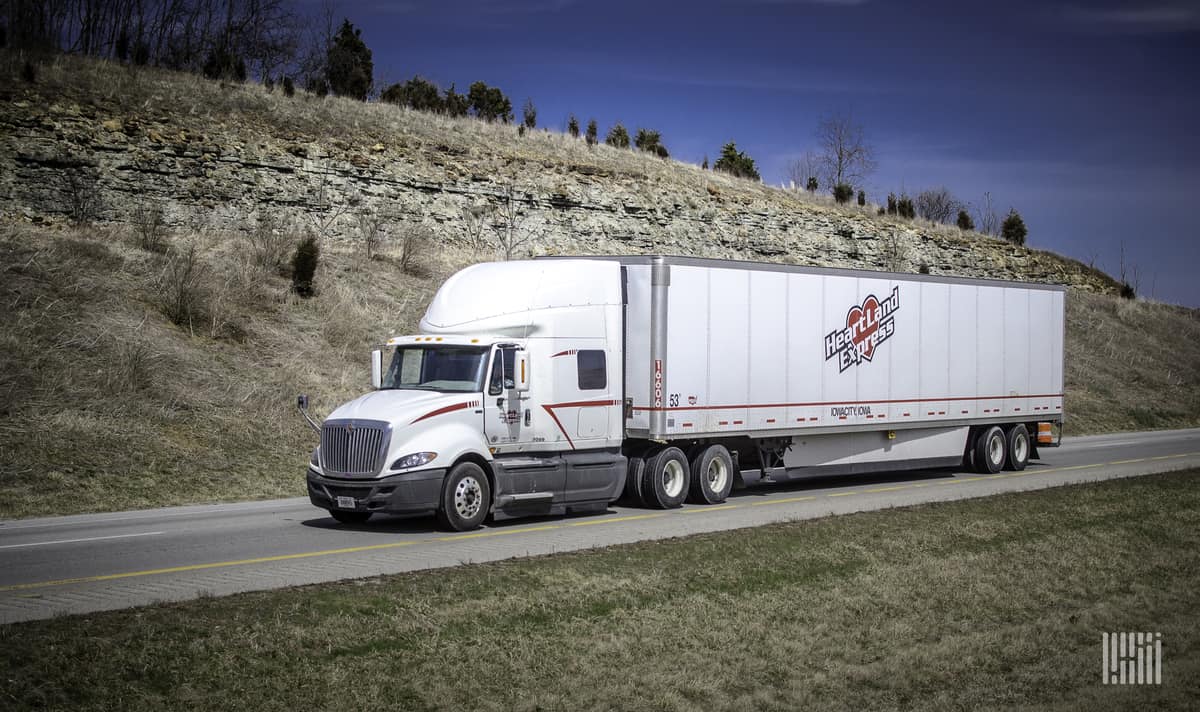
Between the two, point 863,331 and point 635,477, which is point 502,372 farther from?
point 863,331

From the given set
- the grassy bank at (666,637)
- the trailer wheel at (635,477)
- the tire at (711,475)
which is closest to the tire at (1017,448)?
the tire at (711,475)

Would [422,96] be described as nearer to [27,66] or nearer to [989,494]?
[27,66]

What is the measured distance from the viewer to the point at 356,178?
43375 mm

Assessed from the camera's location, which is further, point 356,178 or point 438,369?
point 356,178

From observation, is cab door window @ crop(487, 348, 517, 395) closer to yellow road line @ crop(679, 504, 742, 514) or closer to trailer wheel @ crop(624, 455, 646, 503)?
trailer wheel @ crop(624, 455, 646, 503)

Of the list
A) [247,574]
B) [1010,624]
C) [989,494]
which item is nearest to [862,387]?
[989,494]

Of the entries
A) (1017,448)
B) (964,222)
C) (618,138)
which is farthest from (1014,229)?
(1017,448)

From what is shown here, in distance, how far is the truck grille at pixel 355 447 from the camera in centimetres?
1472

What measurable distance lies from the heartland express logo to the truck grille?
31.2 ft

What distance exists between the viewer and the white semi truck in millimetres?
15273

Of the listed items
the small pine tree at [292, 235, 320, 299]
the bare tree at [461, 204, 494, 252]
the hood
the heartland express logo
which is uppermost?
the bare tree at [461, 204, 494, 252]

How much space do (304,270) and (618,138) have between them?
113 ft

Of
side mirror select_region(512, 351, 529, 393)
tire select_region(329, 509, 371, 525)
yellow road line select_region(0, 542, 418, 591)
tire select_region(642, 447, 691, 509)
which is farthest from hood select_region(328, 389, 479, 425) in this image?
tire select_region(642, 447, 691, 509)

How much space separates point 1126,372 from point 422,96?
125ft
